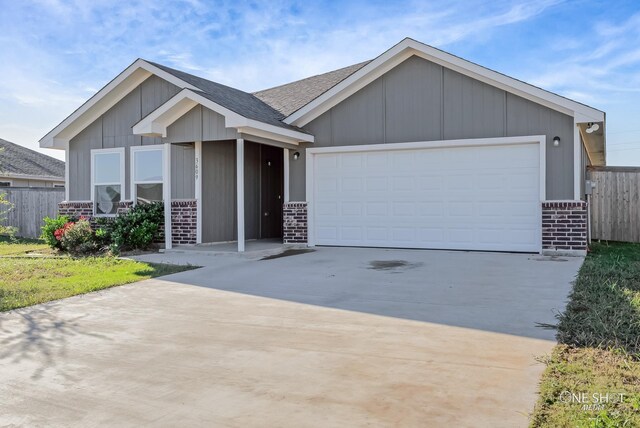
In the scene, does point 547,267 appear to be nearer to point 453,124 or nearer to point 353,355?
point 453,124

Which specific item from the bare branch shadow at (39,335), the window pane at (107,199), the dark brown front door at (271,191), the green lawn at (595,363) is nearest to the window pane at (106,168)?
the window pane at (107,199)

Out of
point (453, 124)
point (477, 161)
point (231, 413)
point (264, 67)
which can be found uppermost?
point (264, 67)

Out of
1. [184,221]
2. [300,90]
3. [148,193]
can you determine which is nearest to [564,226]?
[184,221]

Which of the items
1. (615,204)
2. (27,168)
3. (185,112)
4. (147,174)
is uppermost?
(185,112)

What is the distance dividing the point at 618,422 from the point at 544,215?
8.69 meters

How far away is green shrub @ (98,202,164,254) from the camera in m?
12.7

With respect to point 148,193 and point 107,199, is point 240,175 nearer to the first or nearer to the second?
point 148,193

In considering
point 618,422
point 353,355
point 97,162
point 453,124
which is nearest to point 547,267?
point 453,124

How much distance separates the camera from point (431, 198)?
39.8ft

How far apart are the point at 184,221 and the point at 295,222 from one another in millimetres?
2765

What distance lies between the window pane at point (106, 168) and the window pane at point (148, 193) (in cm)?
92

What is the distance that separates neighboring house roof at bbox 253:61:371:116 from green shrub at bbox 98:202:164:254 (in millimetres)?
4365

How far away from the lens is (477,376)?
3932mm

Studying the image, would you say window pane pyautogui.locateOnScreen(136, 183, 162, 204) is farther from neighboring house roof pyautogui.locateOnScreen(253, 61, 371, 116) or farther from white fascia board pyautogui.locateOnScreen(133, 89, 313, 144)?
neighboring house roof pyautogui.locateOnScreen(253, 61, 371, 116)
